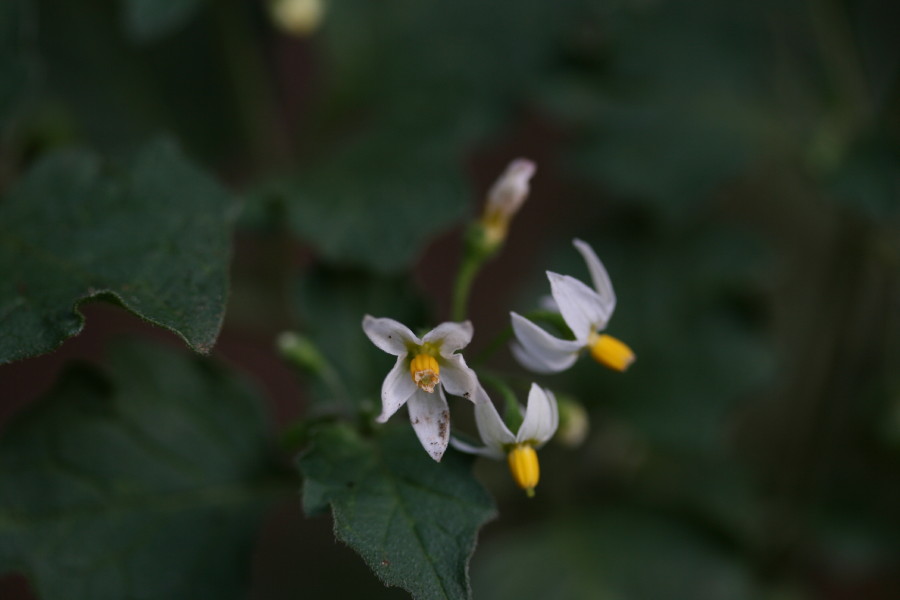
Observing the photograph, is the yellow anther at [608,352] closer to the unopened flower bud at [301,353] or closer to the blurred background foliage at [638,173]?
the unopened flower bud at [301,353]

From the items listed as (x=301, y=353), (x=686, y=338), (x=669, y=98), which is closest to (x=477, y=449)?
(x=301, y=353)

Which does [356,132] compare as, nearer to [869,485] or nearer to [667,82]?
[667,82]

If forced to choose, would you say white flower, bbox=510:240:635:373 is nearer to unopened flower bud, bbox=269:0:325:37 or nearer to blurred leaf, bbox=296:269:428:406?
blurred leaf, bbox=296:269:428:406

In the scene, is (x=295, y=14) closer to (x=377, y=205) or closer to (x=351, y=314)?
(x=377, y=205)

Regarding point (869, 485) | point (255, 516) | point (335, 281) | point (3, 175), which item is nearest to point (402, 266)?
point (335, 281)

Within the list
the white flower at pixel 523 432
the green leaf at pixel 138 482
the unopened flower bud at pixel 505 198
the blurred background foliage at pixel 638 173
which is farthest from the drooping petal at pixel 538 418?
the blurred background foliage at pixel 638 173

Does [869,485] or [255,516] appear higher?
[255,516]

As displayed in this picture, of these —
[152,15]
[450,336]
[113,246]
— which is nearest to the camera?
[450,336]
